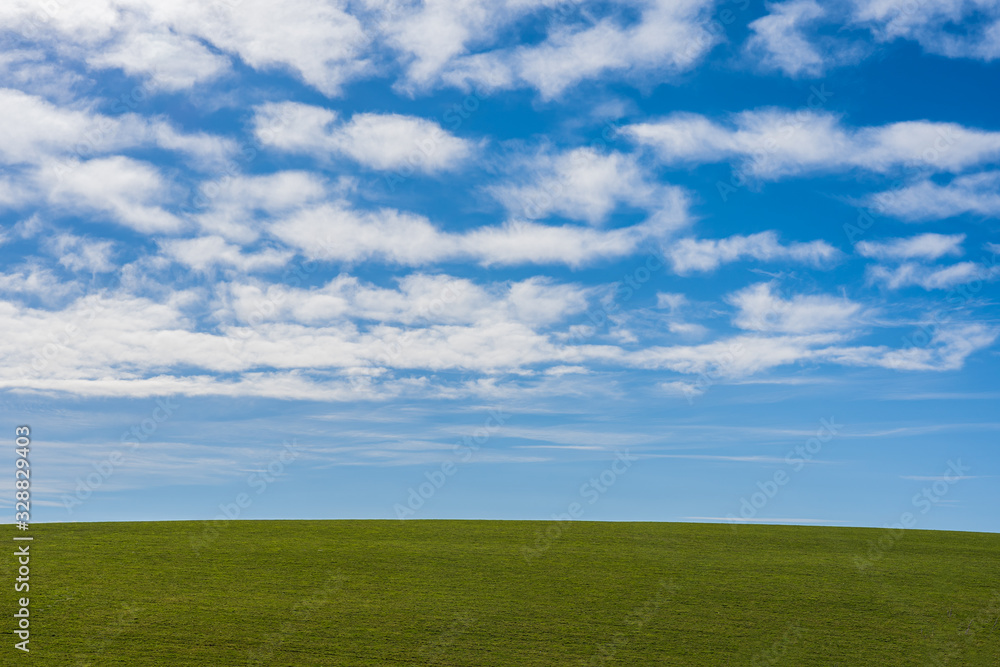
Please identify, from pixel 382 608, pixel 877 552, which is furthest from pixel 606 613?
pixel 877 552

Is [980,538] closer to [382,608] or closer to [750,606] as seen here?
[750,606]

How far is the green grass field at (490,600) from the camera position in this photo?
16.8m

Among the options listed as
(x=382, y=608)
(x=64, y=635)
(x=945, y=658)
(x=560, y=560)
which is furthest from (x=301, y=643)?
(x=945, y=658)

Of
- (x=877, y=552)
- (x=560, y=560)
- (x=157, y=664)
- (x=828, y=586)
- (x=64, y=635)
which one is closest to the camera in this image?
(x=157, y=664)

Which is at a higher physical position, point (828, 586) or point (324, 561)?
point (324, 561)

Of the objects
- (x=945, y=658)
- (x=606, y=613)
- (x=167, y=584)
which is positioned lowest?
(x=945, y=658)

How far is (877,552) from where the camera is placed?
94.0ft

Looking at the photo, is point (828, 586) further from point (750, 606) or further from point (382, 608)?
point (382, 608)

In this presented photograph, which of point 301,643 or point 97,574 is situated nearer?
point 301,643

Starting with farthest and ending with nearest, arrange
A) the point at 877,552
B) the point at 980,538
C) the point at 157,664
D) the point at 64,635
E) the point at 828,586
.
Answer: the point at 980,538 < the point at 877,552 < the point at 828,586 < the point at 64,635 < the point at 157,664

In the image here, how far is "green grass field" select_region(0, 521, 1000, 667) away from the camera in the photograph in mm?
16828

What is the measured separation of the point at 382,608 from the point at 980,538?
2934 centimetres

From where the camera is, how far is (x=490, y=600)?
66.8 feet

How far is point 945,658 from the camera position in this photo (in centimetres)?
1777
